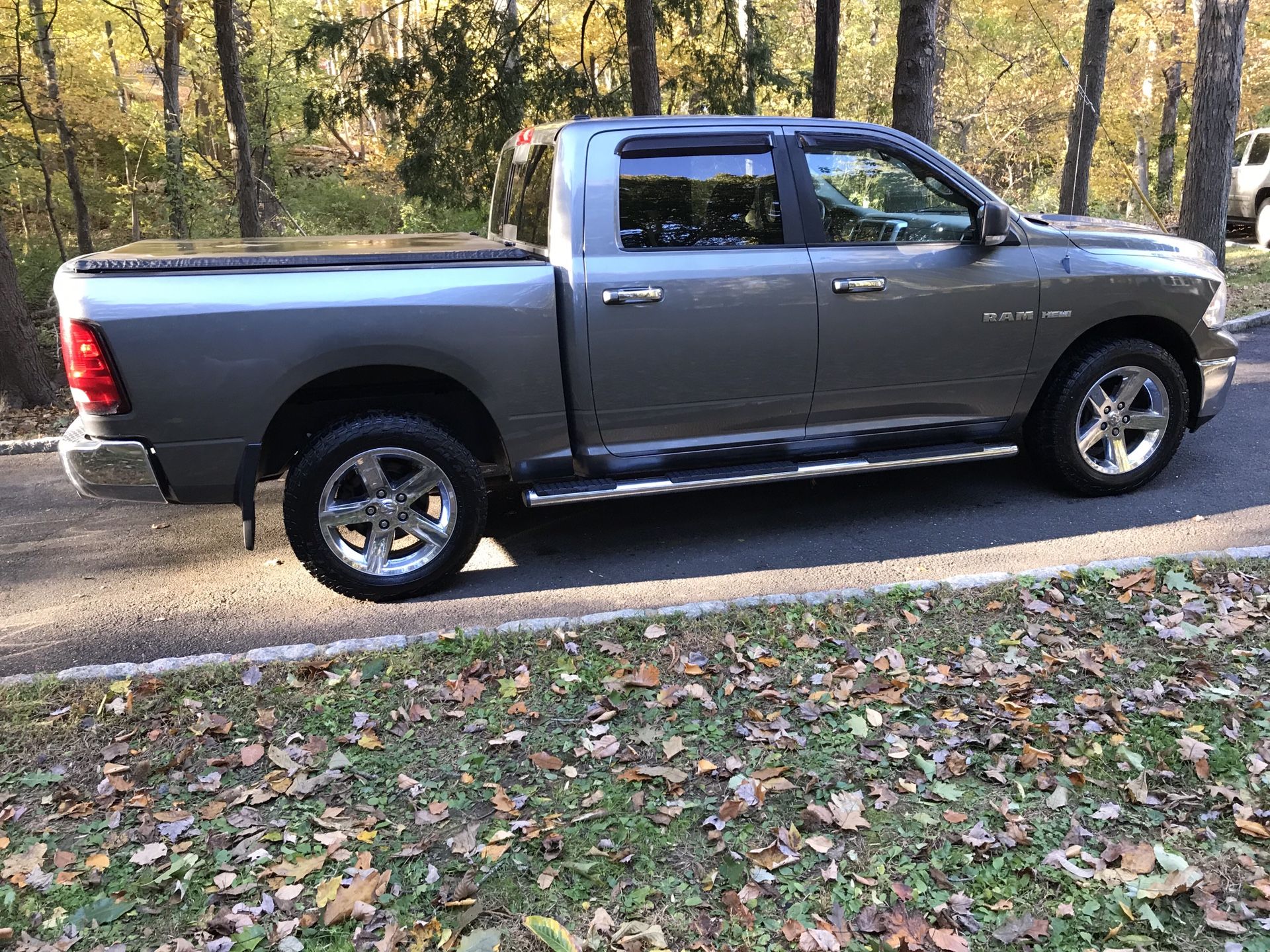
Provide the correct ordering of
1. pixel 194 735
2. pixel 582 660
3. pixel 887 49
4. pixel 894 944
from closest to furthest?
1. pixel 894 944
2. pixel 194 735
3. pixel 582 660
4. pixel 887 49

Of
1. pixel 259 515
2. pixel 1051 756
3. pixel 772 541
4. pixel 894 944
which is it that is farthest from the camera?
pixel 259 515

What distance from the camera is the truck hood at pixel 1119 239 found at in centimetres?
531

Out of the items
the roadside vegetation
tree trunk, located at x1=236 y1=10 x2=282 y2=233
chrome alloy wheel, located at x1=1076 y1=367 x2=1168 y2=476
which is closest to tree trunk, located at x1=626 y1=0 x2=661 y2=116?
chrome alloy wheel, located at x1=1076 y1=367 x2=1168 y2=476

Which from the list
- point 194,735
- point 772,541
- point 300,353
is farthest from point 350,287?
point 772,541

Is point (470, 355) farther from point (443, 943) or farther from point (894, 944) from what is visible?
point (894, 944)

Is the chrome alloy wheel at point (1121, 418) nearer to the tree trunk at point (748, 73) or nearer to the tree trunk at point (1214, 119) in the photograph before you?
the tree trunk at point (1214, 119)

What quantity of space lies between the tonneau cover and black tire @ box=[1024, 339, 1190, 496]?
122 inches

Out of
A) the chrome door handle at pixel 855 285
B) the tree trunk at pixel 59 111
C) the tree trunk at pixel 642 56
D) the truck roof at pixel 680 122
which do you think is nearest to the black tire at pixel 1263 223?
the tree trunk at pixel 642 56

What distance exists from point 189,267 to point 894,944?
371cm

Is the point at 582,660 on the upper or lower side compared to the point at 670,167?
lower

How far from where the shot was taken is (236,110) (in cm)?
1173

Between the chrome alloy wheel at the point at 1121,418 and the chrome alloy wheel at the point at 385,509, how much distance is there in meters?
3.69

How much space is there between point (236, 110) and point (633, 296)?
9.47 m

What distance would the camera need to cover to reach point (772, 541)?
5.25 metres
